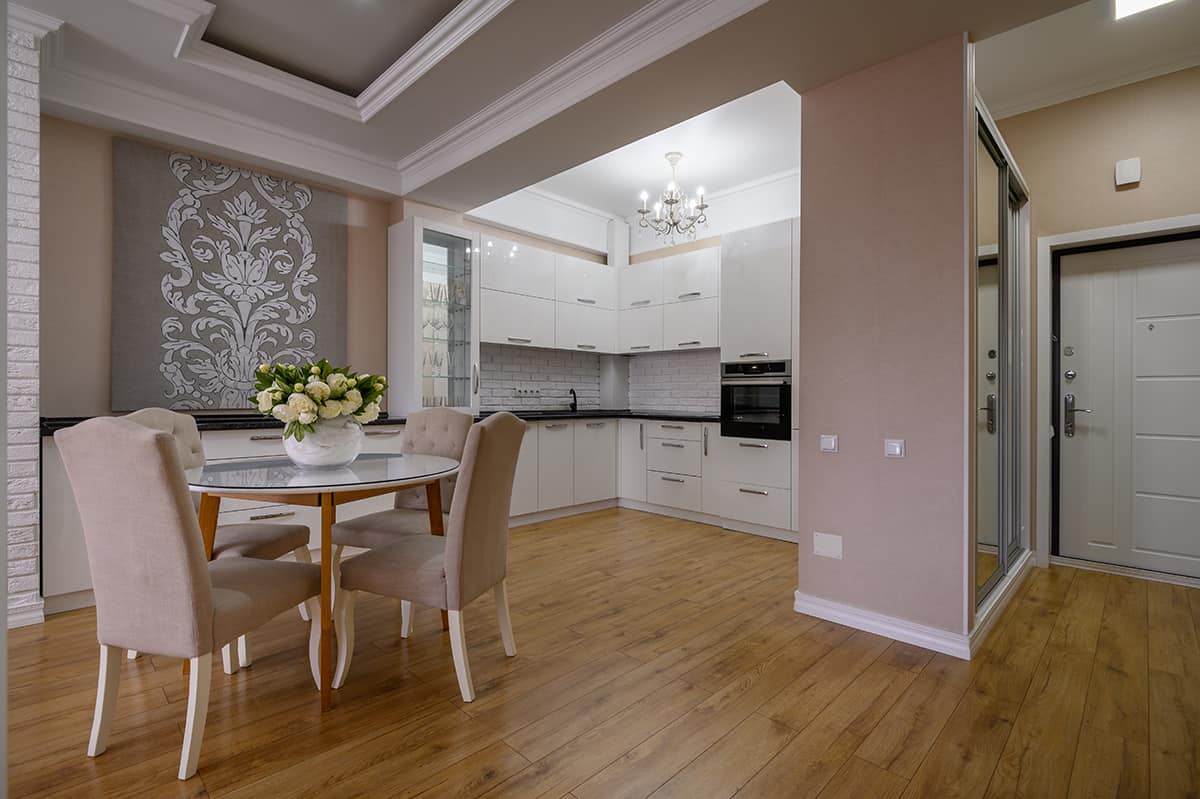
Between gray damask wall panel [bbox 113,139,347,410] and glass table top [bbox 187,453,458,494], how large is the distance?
4.13ft

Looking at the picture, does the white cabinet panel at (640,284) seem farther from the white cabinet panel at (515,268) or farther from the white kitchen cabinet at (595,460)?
the white kitchen cabinet at (595,460)

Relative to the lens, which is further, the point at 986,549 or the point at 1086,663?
the point at 986,549

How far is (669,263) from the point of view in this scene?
5.20m

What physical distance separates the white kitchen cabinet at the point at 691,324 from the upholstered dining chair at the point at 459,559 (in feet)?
9.82

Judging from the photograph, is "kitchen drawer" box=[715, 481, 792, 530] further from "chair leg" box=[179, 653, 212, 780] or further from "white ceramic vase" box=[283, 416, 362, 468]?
"chair leg" box=[179, 653, 212, 780]

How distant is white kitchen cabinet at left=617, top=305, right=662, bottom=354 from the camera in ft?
17.5

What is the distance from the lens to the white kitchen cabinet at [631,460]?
5129 millimetres

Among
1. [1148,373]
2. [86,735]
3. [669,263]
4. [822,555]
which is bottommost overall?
[86,735]

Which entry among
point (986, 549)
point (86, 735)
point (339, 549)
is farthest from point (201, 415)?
point (986, 549)

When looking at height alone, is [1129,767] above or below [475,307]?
below

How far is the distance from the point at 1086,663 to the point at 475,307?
13.2 ft

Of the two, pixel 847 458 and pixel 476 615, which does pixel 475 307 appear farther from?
pixel 847 458

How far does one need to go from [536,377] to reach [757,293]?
2180 mm

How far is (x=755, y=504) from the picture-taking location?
4.31 meters
